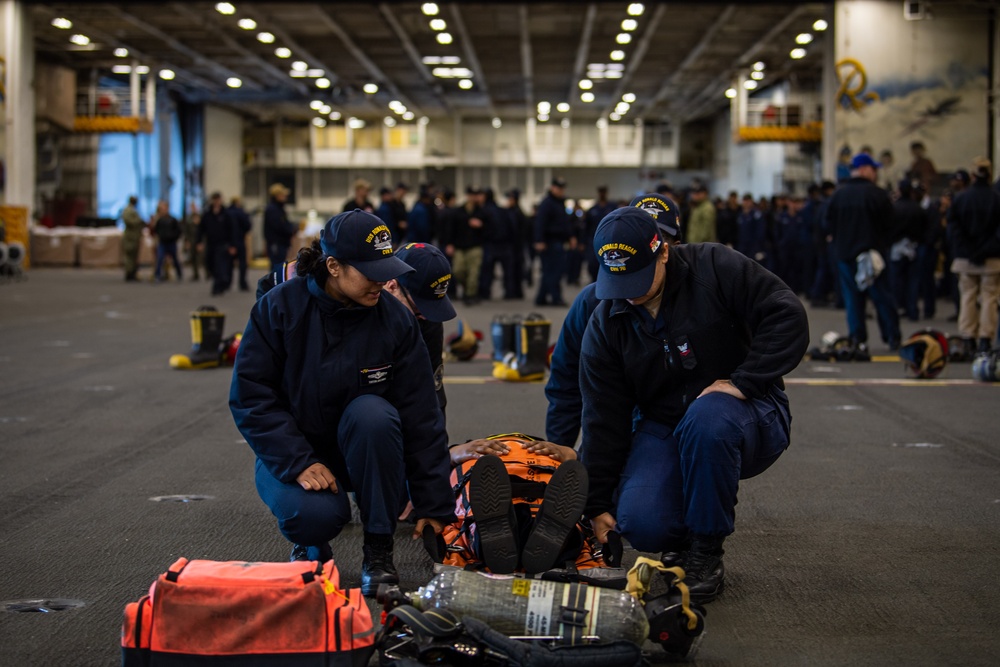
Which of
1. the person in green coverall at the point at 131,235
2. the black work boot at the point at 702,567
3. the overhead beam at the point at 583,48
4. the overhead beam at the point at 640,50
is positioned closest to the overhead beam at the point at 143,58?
the person in green coverall at the point at 131,235

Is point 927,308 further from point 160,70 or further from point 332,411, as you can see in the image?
point 160,70

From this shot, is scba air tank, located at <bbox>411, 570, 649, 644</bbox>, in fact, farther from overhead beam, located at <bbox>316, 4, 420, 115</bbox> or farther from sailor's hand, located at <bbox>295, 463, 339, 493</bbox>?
overhead beam, located at <bbox>316, 4, 420, 115</bbox>

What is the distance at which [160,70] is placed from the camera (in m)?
40.8

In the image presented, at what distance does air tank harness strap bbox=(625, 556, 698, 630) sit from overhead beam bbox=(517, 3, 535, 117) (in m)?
26.9

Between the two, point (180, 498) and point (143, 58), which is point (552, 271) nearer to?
point (180, 498)

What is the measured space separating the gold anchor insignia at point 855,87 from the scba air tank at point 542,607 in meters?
25.3

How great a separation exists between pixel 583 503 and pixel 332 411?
94 cm

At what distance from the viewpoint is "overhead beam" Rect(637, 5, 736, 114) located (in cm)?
2967

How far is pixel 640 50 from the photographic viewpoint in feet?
117

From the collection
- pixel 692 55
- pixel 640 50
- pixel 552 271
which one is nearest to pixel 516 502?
pixel 552 271

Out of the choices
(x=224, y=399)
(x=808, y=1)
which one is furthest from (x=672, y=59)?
(x=224, y=399)

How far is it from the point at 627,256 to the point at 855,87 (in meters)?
24.6

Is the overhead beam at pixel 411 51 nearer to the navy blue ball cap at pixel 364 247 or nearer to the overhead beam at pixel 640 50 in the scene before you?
the overhead beam at pixel 640 50

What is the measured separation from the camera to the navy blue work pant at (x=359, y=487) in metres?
3.93
